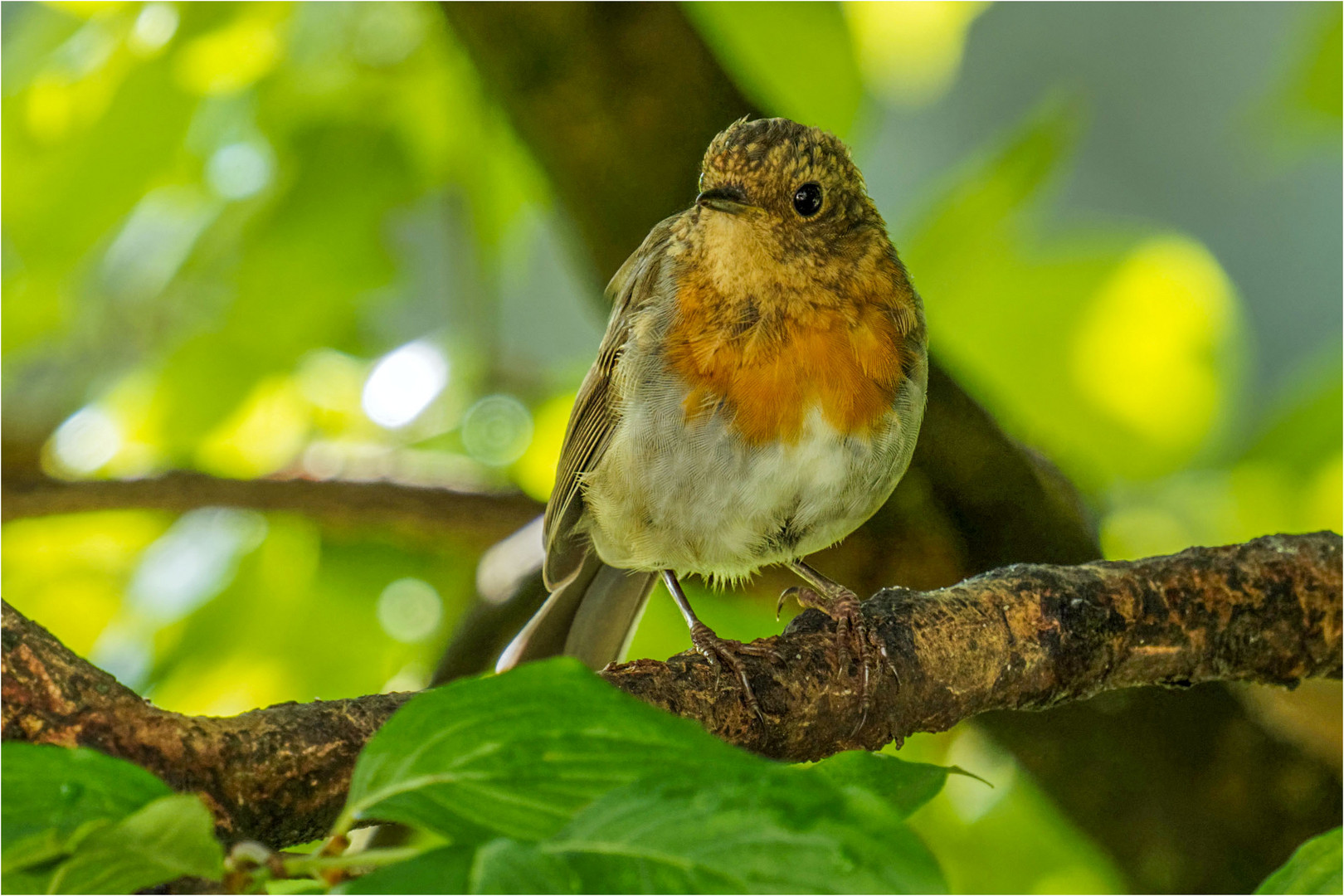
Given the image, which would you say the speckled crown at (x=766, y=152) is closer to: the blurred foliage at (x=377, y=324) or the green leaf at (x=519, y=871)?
the blurred foliage at (x=377, y=324)

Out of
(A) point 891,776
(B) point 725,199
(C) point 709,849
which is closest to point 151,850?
(C) point 709,849

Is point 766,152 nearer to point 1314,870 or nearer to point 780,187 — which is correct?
point 780,187

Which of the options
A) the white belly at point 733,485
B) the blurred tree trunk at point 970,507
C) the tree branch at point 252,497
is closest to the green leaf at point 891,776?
the white belly at point 733,485

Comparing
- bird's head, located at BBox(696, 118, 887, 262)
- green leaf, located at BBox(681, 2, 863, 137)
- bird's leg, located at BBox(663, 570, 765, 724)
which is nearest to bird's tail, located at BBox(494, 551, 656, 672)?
bird's leg, located at BBox(663, 570, 765, 724)

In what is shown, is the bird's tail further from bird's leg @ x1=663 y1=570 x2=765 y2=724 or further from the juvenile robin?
bird's leg @ x1=663 y1=570 x2=765 y2=724

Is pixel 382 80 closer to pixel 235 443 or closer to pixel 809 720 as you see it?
pixel 235 443

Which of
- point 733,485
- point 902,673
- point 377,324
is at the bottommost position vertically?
point 902,673

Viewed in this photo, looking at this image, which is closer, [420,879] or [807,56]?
[420,879]

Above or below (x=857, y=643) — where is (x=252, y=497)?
above
